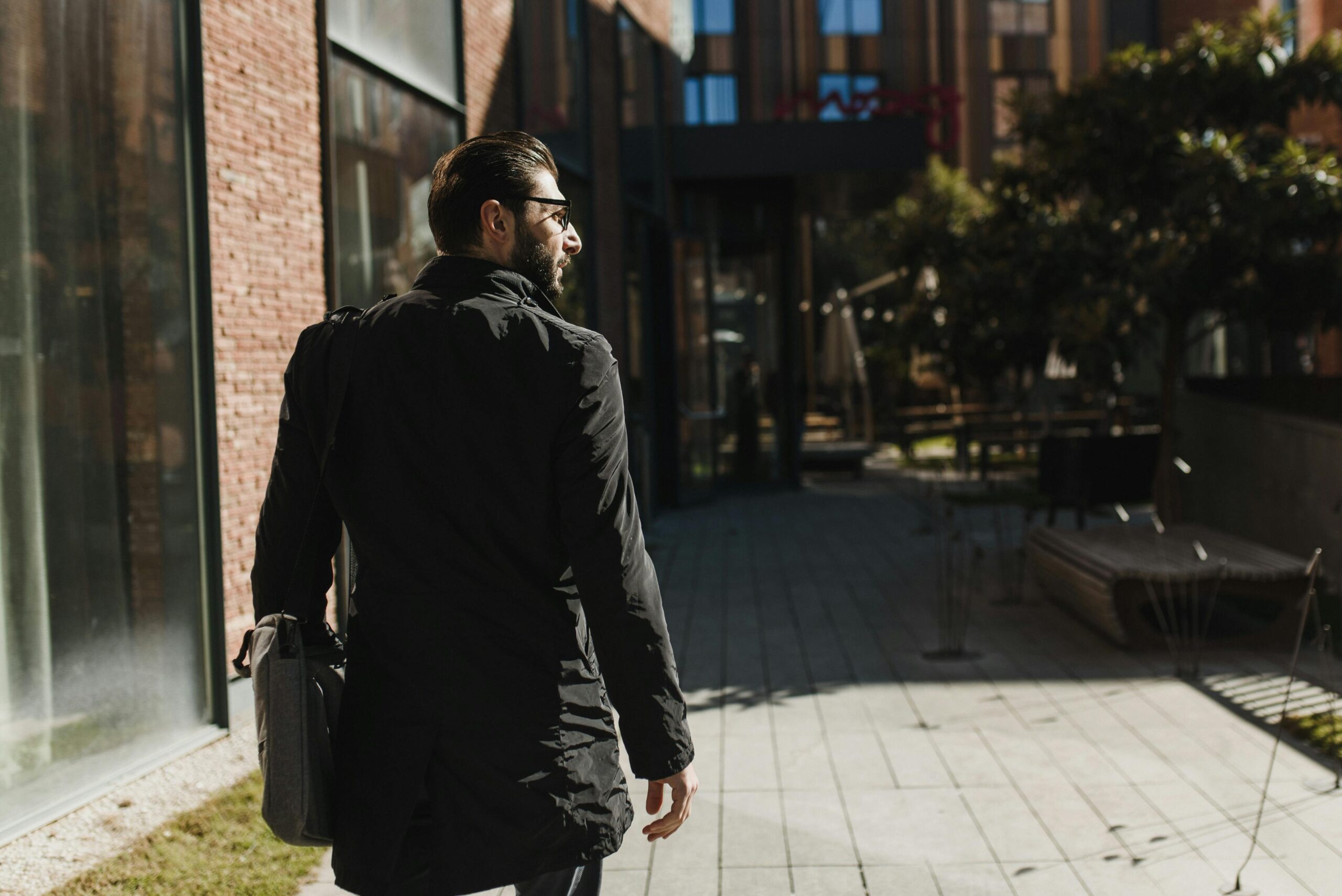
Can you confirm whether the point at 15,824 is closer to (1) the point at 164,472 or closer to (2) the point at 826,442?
(1) the point at 164,472

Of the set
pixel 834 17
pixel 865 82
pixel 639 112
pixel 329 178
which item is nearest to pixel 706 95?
pixel 639 112

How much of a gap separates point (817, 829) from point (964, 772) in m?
0.90

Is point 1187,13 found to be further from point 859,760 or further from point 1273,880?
point 1273,880

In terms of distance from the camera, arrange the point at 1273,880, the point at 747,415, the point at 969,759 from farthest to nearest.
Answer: the point at 747,415 < the point at 969,759 < the point at 1273,880

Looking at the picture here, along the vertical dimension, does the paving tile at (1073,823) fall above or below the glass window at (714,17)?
below

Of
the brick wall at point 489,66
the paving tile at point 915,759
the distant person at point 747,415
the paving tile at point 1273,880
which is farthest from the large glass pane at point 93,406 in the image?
the distant person at point 747,415

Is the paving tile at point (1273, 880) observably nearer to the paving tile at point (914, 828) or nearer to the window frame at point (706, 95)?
the paving tile at point (914, 828)

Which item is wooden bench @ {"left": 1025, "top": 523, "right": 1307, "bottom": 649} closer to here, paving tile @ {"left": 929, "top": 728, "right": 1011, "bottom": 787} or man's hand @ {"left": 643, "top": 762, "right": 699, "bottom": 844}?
paving tile @ {"left": 929, "top": 728, "right": 1011, "bottom": 787}

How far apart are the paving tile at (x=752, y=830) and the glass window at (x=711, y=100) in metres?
13.1

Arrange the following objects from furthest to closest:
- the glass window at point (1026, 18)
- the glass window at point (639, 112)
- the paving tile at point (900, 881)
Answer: the glass window at point (1026, 18)
the glass window at point (639, 112)
the paving tile at point (900, 881)

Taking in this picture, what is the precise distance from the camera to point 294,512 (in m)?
2.21

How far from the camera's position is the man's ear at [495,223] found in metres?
2.25

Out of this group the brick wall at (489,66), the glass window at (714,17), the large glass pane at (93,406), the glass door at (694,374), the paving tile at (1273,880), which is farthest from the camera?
the glass window at (714,17)

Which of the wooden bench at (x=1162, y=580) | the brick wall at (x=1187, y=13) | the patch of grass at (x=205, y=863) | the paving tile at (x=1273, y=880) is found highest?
the brick wall at (x=1187, y=13)
